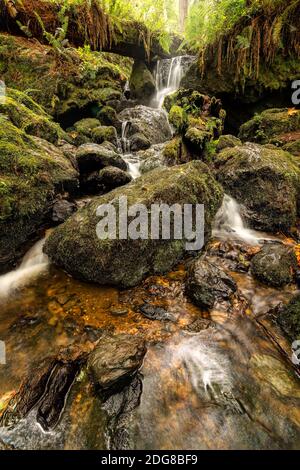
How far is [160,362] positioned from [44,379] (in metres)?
1.07

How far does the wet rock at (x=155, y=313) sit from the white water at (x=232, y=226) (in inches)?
88.0

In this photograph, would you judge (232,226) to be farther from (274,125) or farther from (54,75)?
(54,75)

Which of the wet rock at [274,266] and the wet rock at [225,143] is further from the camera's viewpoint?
the wet rock at [225,143]

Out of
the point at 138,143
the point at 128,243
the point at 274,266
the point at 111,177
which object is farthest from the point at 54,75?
the point at 274,266

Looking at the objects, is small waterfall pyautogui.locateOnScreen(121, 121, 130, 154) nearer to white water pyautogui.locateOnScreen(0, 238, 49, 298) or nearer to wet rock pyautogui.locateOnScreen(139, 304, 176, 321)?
white water pyautogui.locateOnScreen(0, 238, 49, 298)

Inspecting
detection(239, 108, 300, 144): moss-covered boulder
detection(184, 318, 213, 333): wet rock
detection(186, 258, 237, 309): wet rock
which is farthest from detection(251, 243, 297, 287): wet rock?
detection(239, 108, 300, 144): moss-covered boulder

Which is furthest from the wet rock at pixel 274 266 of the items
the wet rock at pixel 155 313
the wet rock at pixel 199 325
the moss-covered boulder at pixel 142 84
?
the moss-covered boulder at pixel 142 84

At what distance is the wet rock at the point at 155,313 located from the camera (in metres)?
3.00

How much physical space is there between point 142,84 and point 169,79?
57.4 inches

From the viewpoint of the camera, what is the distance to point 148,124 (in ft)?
30.6

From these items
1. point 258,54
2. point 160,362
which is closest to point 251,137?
point 258,54

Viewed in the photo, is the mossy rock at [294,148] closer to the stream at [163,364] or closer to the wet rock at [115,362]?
the stream at [163,364]

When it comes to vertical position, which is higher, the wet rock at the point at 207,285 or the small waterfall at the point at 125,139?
the small waterfall at the point at 125,139
